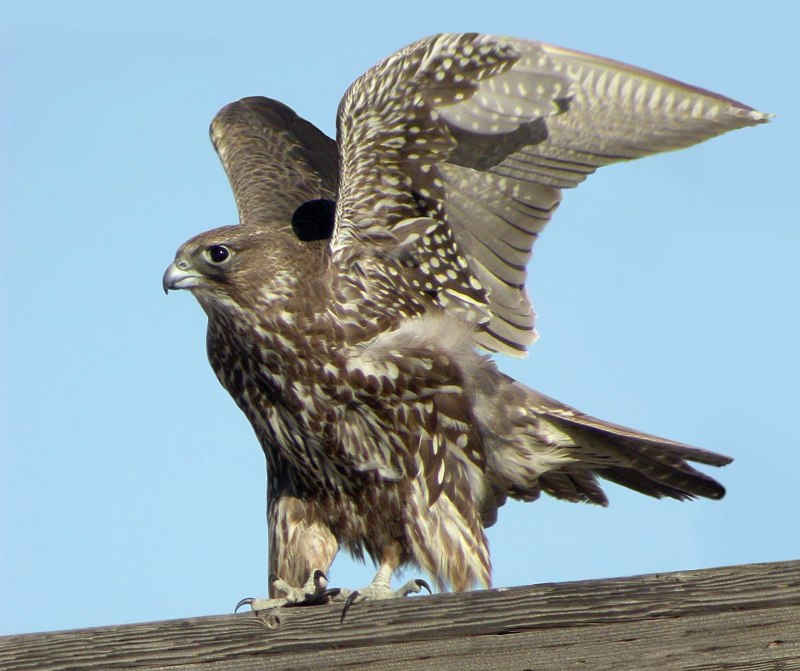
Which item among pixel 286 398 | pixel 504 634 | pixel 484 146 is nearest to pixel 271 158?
pixel 484 146

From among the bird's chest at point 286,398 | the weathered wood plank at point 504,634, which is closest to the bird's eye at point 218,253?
the bird's chest at point 286,398

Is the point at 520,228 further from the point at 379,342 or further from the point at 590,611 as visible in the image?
the point at 590,611

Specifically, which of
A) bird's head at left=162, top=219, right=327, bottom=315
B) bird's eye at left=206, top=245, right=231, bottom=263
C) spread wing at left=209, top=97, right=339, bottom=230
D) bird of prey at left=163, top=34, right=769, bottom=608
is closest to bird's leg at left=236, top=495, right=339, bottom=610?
bird of prey at left=163, top=34, right=769, bottom=608

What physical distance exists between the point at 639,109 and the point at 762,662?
2.28 metres

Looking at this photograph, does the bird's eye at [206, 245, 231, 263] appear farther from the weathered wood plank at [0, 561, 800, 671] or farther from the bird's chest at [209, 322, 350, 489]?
the weathered wood plank at [0, 561, 800, 671]

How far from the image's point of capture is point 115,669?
260 cm

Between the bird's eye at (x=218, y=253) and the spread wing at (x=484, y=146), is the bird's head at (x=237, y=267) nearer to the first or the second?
the bird's eye at (x=218, y=253)

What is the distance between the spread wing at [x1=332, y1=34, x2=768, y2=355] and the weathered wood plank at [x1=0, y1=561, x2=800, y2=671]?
6.34ft

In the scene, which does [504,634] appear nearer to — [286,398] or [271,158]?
[286,398]

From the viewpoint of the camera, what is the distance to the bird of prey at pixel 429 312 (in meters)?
4.12

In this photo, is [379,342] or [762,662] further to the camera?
[379,342]

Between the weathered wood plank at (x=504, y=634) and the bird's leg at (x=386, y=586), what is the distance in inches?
23.1

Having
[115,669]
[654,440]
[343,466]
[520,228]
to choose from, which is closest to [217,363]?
[343,466]

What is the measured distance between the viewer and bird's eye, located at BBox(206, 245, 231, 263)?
434 centimetres
